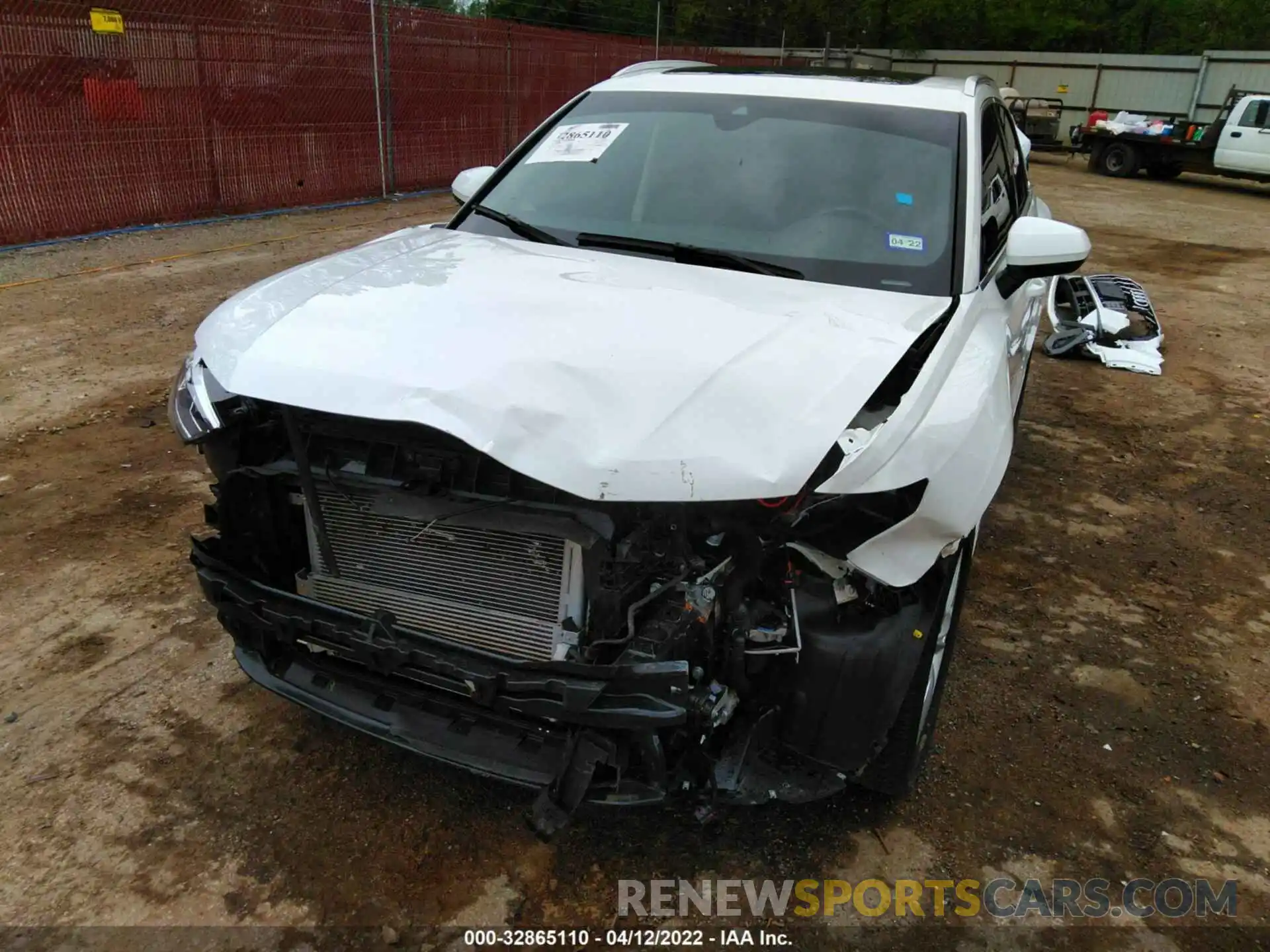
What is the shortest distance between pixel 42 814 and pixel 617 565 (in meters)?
1.75

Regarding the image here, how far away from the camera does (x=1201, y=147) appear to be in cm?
1761

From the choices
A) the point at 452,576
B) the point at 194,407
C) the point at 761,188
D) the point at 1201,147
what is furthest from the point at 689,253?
the point at 1201,147

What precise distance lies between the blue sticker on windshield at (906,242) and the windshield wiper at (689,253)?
35cm

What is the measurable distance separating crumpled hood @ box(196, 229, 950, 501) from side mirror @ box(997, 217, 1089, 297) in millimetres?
477

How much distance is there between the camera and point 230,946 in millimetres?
2080

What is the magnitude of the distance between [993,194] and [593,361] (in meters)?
2.19

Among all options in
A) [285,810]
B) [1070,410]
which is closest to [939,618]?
[285,810]

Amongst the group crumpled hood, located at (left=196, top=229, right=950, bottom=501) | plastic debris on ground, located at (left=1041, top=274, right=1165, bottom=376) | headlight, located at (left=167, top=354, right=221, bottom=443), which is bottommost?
plastic debris on ground, located at (left=1041, top=274, right=1165, bottom=376)

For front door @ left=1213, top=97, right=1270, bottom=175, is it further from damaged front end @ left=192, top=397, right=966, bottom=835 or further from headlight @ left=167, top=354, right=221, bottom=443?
headlight @ left=167, top=354, right=221, bottom=443

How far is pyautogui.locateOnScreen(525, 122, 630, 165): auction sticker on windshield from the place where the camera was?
11.3 feet

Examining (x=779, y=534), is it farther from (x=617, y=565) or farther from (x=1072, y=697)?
(x=1072, y=697)

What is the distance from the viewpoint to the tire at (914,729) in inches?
91.1

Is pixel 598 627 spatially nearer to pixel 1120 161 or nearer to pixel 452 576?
pixel 452 576

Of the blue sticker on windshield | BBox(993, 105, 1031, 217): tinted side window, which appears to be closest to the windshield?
the blue sticker on windshield
